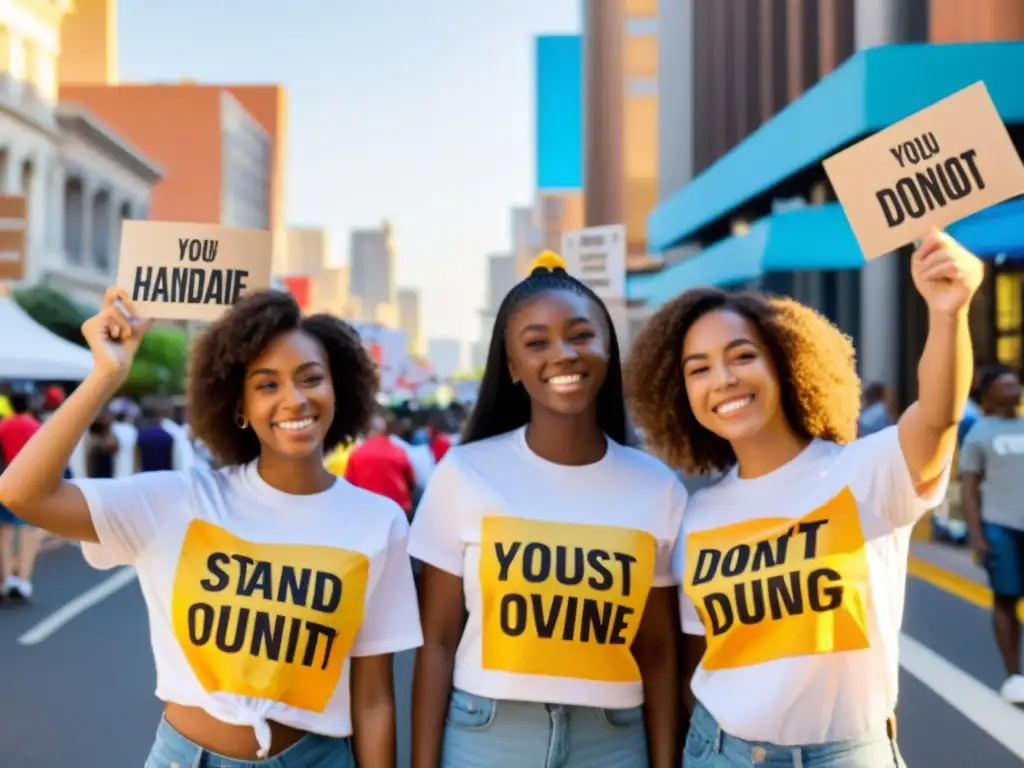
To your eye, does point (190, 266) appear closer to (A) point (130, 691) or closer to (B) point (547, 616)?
(B) point (547, 616)

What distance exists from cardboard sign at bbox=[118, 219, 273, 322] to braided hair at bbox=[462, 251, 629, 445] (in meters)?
0.66

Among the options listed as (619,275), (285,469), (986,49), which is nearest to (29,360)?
(619,275)

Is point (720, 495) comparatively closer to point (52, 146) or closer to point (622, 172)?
point (52, 146)

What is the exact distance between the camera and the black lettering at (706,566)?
2.83 metres

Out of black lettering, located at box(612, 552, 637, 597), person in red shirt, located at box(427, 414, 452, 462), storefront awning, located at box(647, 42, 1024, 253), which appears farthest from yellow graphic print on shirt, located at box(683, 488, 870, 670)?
storefront awning, located at box(647, 42, 1024, 253)

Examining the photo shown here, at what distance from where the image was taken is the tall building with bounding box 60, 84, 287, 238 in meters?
104

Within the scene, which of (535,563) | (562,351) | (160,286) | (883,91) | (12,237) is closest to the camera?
(535,563)

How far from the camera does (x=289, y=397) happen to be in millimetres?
2949

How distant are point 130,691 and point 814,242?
1321 cm

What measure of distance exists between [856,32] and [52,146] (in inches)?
1563

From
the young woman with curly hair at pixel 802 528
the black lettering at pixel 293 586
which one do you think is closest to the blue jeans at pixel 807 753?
the young woman with curly hair at pixel 802 528

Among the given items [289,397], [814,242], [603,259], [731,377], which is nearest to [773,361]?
[731,377]

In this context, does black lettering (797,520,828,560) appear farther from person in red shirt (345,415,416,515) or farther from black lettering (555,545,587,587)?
person in red shirt (345,415,416,515)

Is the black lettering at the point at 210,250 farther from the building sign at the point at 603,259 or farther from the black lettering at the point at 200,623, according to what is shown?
the building sign at the point at 603,259
